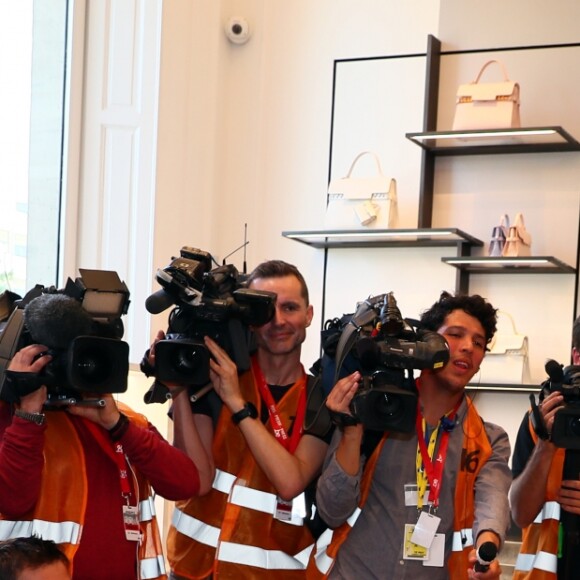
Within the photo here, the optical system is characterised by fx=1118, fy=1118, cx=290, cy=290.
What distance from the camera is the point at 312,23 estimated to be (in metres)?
5.35

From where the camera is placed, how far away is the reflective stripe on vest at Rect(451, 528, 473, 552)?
270 centimetres

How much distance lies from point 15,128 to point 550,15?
238 centimetres

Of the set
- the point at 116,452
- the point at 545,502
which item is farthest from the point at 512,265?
the point at 116,452

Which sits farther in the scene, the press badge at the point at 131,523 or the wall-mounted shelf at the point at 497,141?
the wall-mounted shelf at the point at 497,141

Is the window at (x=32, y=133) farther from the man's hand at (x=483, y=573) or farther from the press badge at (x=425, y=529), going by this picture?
the man's hand at (x=483, y=573)

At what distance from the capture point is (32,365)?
2.42 metres

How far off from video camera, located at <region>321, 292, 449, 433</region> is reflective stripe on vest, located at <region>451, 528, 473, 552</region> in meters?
0.31

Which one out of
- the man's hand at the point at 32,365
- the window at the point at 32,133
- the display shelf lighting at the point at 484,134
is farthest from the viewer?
the window at the point at 32,133

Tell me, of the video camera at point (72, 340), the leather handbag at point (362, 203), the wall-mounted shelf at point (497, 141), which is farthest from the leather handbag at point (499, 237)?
the video camera at point (72, 340)

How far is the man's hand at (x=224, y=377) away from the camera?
108 inches

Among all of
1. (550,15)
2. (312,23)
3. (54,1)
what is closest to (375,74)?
(312,23)

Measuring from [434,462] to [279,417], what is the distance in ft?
1.33

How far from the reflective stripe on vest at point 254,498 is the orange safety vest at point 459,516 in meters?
0.08

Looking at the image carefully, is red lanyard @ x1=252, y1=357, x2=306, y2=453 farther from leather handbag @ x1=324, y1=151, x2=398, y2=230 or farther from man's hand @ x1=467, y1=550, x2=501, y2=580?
leather handbag @ x1=324, y1=151, x2=398, y2=230
